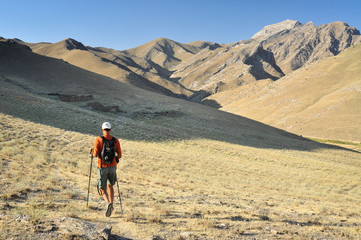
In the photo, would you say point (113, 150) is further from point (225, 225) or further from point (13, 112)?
point (13, 112)

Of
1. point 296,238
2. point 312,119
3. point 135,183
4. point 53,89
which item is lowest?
point 135,183

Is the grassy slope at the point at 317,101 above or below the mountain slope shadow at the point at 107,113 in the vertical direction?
above

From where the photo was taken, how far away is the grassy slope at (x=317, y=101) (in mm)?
85312

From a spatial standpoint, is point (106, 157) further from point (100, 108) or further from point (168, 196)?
point (100, 108)

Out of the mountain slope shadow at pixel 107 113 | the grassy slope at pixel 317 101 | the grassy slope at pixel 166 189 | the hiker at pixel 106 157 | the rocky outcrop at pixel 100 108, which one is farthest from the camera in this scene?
the grassy slope at pixel 317 101

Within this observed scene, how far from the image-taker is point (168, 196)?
1137 centimetres

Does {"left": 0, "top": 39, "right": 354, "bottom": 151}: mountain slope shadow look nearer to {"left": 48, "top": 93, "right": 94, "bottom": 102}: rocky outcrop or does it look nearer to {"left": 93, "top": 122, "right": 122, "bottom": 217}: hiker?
{"left": 48, "top": 93, "right": 94, "bottom": 102}: rocky outcrop

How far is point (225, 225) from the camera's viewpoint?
25.3ft

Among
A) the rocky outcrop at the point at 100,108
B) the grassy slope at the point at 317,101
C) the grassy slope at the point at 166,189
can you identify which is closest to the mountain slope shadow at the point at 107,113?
the grassy slope at the point at 166,189

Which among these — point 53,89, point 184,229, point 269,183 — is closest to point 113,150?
point 184,229

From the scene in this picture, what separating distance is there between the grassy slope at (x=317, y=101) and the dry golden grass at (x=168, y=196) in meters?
72.4

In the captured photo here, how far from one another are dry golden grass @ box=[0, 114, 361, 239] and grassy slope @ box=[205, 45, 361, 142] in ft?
237

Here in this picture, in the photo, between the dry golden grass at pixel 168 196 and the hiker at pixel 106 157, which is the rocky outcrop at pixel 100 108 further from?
the hiker at pixel 106 157

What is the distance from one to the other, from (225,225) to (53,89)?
69372 mm
